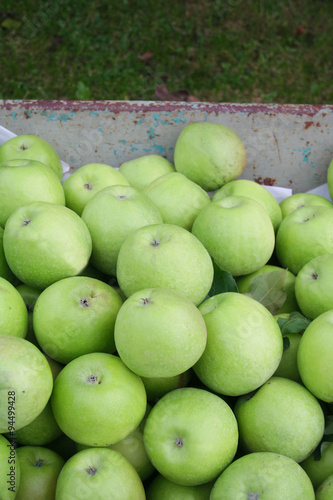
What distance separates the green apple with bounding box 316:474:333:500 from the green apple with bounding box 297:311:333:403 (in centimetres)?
21

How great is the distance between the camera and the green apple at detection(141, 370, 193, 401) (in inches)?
57.0

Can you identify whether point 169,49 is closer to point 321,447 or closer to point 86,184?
point 86,184

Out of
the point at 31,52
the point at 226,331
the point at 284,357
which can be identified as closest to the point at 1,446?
the point at 226,331

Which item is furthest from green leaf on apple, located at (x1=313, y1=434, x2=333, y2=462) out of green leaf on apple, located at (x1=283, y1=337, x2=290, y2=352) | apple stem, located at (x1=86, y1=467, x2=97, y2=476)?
apple stem, located at (x1=86, y1=467, x2=97, y2=476)

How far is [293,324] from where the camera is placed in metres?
1.56

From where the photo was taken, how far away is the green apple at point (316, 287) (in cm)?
159

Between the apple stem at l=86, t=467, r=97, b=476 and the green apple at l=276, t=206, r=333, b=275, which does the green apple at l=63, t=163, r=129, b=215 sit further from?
the apple stem at l=86, t=467, r=97, b=476

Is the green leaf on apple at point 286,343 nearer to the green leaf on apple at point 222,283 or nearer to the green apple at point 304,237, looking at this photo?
the green leaf on apple at point 222,283

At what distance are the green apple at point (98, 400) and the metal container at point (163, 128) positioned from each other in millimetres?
1351

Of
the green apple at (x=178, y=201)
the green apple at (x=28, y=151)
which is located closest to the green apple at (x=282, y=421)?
the green apple at (x=178, y=201)

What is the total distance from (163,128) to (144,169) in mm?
277

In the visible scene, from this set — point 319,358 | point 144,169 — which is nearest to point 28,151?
point 144,169

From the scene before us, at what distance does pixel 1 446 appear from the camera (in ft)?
4.04

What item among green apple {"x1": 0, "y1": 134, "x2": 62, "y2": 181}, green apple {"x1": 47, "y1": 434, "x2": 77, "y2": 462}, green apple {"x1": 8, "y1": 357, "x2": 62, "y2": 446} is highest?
green apple {"x1": 0, "y1": 134, "x2": 62, "y2": 181}
